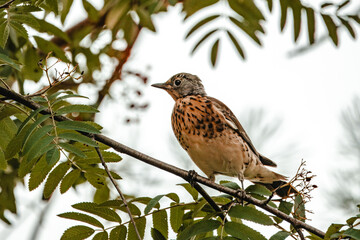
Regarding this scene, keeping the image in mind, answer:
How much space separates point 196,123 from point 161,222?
1776 mm

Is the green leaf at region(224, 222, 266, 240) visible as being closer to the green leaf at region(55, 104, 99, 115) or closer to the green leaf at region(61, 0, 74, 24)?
the green leaf at region(55, 104, 99, 115)

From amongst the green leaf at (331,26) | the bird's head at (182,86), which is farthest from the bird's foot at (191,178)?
the bird's head at (182,86)

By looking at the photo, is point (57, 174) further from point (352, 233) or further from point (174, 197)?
point (352, 233)

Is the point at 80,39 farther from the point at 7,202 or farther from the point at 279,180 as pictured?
the point at 279,180

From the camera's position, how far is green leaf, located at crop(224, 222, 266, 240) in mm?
2640

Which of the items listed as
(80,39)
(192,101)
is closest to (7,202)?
(80,39)

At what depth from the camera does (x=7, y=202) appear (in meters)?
3.47

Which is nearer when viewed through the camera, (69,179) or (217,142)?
(69,179)

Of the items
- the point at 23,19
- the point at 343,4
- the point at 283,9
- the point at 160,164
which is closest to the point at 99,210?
the point at 160,164

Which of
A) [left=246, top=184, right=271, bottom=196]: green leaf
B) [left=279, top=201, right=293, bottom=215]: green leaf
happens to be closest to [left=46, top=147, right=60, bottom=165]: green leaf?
[left=246, top=184, right=271, bottom=196]: green leaf

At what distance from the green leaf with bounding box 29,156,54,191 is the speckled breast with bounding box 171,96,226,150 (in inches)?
77.8

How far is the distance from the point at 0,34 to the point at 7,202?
1.18m

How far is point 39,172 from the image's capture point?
2826 mm

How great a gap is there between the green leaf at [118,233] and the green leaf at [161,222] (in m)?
0.20
